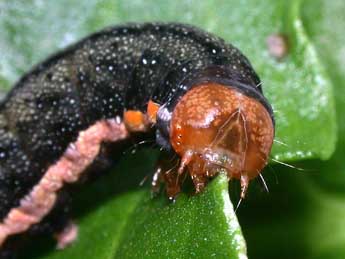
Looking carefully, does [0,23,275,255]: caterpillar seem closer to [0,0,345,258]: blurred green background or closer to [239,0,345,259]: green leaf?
[0,0,345,258]: blurred green background

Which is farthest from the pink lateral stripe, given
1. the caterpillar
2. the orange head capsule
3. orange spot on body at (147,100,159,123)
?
the orange head capsule

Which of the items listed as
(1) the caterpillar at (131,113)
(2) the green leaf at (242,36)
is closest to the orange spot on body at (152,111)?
(1) the caterpillar at (131,113)

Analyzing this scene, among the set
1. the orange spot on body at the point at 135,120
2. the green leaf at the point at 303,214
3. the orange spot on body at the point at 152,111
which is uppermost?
the orange spot on body at the point at 152,111

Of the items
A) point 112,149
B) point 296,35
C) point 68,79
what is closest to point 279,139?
point 296,35

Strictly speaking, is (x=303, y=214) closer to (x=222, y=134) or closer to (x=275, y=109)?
(x=275, y=109)

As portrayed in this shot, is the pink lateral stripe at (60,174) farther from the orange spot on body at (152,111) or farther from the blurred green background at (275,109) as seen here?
the orange spot on body at (152,111)

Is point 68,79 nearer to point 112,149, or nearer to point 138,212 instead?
point 112,149

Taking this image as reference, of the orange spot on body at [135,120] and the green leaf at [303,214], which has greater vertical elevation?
the orange spot on body at [135,120]
